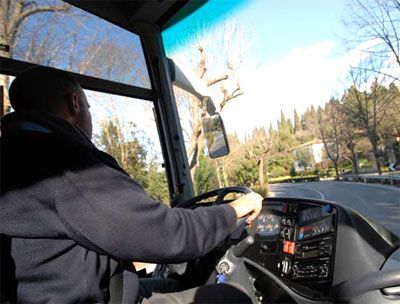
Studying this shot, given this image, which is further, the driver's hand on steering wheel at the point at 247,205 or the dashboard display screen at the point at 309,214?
the dashboard display screen at the point at 309,214

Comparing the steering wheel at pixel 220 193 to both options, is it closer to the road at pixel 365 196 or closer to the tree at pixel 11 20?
the road at pixel 365 196

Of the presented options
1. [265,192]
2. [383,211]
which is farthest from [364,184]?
[265,192]

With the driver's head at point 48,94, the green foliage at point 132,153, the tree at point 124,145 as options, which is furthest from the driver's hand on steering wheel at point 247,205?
the tree at point 124,145

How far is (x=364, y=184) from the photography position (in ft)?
6.61

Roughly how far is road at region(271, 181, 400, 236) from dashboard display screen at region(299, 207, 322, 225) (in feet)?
0.28

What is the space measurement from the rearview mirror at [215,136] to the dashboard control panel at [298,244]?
465 mm

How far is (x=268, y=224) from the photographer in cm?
236

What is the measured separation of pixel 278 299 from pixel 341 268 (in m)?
0.58

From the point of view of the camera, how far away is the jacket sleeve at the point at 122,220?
3.39ft

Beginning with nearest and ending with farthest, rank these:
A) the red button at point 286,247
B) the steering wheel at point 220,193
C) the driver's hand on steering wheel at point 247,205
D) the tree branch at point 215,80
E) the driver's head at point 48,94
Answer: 1. the driver's head at point 48,94
2. the driver's hand on steering wheel at point 247,205
3. the steering wheel at point 220,193
4. the red button at point 286,247
5. the tree branch at point 215,80

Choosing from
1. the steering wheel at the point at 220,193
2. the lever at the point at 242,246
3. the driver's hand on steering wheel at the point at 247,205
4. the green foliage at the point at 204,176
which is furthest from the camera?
the green foliage at the point at 204,176

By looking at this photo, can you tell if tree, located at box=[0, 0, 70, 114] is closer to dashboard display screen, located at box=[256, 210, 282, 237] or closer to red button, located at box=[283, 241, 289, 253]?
dashboard display screen, located at box=[256, 210, 282, 237]

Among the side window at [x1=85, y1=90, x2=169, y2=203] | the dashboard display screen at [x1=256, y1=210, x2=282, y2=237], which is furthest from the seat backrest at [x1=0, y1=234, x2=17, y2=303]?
the dashboard display screen at [x1=256, y1=210, x2=282, y2=237]

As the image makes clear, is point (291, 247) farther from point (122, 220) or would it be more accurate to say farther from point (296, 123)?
point (122, 220)
